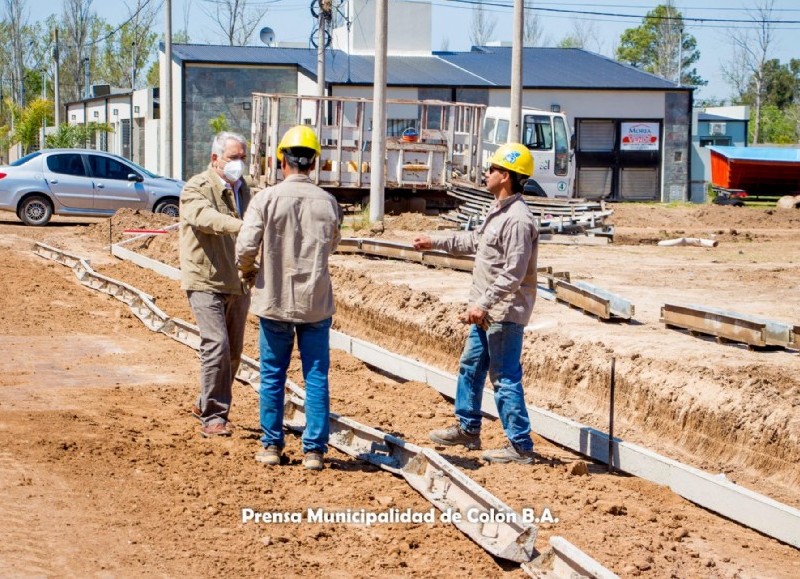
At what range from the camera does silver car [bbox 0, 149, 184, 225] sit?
25969 mm

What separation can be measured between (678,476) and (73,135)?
48.7 meters

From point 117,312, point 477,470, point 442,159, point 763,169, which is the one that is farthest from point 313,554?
Answer: point 763,169

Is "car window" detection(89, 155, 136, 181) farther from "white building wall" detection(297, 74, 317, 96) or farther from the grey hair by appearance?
the grey hair

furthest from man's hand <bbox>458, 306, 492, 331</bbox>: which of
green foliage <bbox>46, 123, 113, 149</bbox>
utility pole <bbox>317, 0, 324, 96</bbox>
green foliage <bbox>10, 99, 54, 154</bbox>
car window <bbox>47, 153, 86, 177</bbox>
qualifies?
green foliage <bbox>10, 99, 54, 154</bbox>

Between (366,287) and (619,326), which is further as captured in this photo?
(366,287)

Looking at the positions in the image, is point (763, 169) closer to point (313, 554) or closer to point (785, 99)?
point (313, 554)

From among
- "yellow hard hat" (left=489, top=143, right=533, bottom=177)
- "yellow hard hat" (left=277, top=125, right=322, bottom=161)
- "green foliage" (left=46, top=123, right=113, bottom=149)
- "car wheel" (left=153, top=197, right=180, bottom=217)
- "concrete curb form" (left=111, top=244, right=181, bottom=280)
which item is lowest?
"concrete curb form" (left=111, top=244, right=181, bottom=280)

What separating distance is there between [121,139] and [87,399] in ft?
161

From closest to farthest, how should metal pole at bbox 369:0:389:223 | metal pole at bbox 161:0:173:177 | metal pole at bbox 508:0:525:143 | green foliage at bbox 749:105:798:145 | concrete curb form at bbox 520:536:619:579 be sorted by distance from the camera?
concrete curb form at bbox 520:536:619:579 → metal pole at bbox 369:0:389:223 → metal pole at bbox 508:0:525:143 → metal pole at bbox 161:0:173:177 → green foliage at bbox 749:105:798:145

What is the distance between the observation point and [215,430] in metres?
8.07

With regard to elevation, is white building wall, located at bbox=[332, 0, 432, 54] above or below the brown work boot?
above

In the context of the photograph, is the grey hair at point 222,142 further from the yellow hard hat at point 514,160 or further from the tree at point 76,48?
the tree at point 76,48

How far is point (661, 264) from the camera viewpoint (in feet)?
60.6

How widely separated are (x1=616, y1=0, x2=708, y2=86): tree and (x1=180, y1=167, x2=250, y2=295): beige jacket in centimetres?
7703
